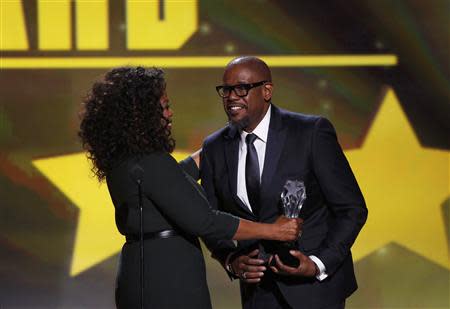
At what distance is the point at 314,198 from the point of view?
9.00 ft

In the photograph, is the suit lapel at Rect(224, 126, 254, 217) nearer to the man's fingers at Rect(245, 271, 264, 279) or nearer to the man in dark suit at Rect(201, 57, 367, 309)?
the man in dark suit at Rect(201, 57, 367, 309)

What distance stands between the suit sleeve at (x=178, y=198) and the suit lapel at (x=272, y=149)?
0.68ft

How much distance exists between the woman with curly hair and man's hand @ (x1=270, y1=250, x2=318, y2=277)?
7cm

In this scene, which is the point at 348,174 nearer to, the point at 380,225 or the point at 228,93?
the point at 228,93

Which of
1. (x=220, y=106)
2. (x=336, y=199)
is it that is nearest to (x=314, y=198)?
(x=336, y=199)

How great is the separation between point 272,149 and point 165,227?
0.42m

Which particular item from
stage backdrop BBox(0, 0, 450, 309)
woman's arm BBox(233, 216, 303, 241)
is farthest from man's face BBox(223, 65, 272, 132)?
stage backdrop BBox(0, 0, 450, 309)

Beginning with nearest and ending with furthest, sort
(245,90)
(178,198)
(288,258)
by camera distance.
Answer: (178,198), (288,258), (245,90)

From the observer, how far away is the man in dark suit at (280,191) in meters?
2.71

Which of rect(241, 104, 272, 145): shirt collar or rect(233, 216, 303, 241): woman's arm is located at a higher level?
rect(241, 104, 272, 145): shirt collar

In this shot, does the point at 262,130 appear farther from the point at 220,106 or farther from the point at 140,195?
the point at 220,106

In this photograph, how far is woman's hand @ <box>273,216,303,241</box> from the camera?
260 cm

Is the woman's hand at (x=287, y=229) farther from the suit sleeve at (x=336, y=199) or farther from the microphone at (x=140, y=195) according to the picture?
the microphone at (x=140, y=195)

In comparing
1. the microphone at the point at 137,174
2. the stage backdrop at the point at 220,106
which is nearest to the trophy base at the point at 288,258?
the microphone at the point at 137,174
